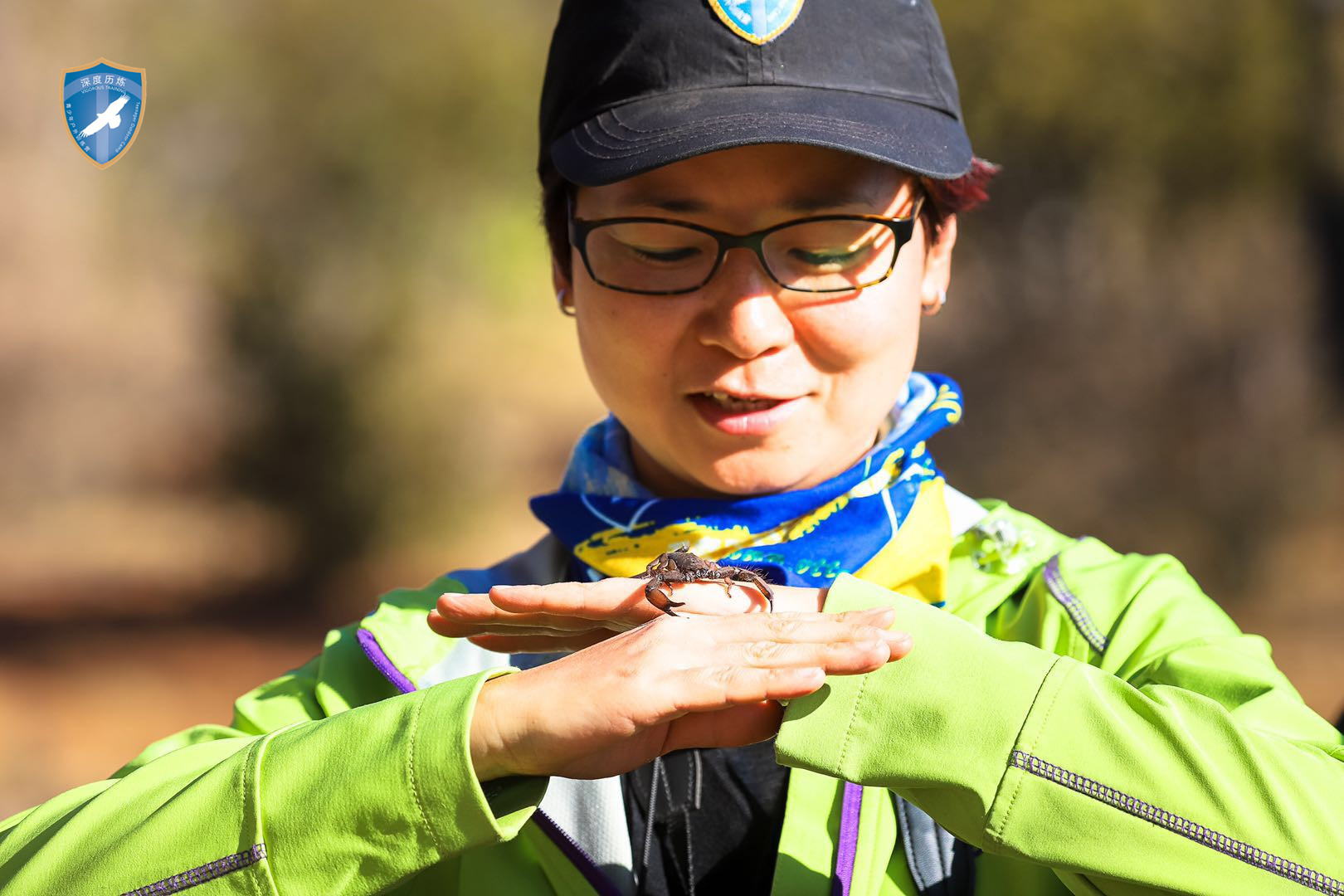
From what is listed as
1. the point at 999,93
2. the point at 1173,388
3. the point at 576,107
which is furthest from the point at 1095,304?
the point at 576,107

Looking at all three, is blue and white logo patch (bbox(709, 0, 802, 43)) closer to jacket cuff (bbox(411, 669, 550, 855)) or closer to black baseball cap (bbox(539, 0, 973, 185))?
black baseball cap (bbox(539, 0, 973, 185))

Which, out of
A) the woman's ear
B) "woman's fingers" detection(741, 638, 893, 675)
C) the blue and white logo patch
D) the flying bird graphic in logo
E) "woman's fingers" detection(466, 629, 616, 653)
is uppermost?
the flying bird graphic in logo

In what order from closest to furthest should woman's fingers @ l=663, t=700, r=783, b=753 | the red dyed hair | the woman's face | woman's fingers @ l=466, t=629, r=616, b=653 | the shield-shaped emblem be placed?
1. woman's fingers @ l=663, t=700, r=783, b=753
2. woman's fingers @ l=466, t=629, r=616, b=653
3. the woman's face
4. the red dyed hair
5. the shield-shaped emblem

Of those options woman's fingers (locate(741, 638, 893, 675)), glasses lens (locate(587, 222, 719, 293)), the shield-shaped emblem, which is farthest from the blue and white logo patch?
the shield-shaped emblem

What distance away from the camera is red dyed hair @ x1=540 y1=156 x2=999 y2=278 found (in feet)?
6.11

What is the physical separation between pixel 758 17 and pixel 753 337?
385mm

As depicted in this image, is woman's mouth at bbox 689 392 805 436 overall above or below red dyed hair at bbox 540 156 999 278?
below

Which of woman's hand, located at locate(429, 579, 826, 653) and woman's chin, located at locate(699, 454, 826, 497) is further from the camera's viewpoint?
woman's chin, located at locate(699, 454, 826, 497)

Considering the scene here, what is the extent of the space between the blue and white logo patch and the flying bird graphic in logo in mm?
1591

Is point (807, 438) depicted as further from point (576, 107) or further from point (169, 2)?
point (169, 2)

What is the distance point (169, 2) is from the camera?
648 centimetres

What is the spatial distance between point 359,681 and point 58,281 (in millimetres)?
5465

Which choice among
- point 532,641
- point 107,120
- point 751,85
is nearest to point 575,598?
point 532,641

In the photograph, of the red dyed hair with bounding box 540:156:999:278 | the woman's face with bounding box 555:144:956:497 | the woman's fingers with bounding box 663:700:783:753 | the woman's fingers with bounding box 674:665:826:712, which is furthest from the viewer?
the red dyed hair with bounding box 540:156:999:278
